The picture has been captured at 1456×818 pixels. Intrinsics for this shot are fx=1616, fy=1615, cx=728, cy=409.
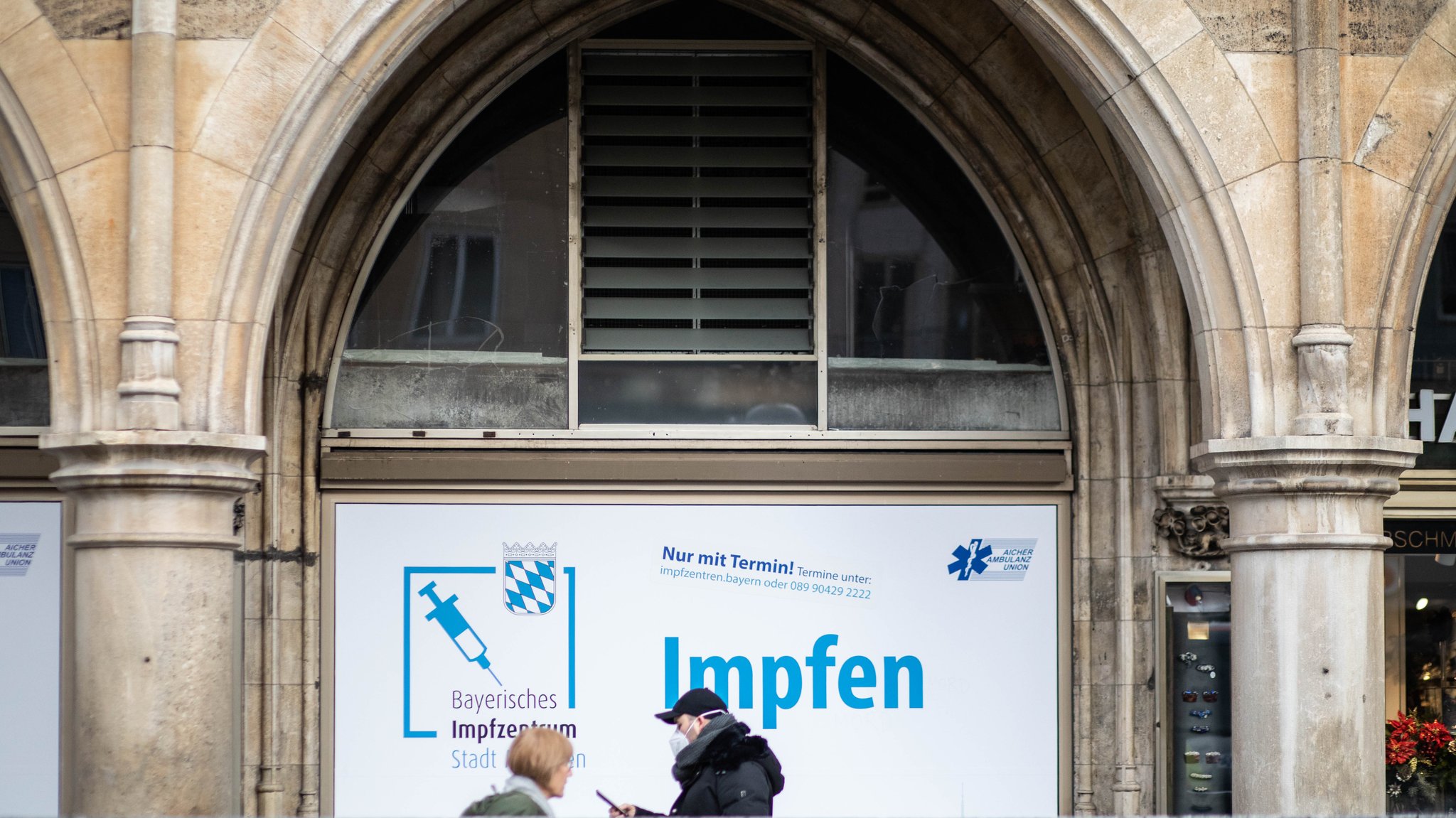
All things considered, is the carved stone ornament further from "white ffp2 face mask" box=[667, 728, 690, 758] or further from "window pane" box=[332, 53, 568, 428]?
"white ffp2 face mask" box=[667, 728, 690, 758]

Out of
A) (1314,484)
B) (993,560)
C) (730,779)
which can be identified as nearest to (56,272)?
(730,779)

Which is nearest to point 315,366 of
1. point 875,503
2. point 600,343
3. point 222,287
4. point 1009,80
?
point 600,343

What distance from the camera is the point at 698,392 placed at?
8.91m

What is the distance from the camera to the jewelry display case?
8523mm

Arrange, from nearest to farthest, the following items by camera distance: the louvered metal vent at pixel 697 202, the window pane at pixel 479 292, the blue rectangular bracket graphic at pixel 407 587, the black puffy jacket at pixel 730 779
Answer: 1. the black puffy jacket at pixel 730 779
2. the blue rectangular bracket graphic at pixel 407 587
3. the window pane at pixel 479 292
4. the louvered metal vent at pixel 697 202

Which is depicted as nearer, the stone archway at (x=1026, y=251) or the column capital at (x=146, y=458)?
the column capital at (x=146, y=458)

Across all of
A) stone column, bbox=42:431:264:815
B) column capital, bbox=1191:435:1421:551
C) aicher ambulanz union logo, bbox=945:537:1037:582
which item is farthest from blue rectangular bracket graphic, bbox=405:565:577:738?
column capital, bbox=1191:435:1421:551

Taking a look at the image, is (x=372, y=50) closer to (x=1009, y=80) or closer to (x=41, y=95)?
(x=41, y=95)

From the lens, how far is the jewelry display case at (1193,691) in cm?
852

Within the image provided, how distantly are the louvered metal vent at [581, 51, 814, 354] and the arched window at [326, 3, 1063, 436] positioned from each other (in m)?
0.01

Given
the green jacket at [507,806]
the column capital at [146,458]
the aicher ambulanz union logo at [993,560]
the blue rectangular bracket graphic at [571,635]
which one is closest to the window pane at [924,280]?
the aicher ambulanz union logo at [993,560]

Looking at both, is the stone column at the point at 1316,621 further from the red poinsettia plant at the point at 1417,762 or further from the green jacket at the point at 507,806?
the green jacket at the point at 507,806

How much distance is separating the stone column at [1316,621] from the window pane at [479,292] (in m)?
3.79

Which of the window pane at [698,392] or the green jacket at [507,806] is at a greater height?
the window pane at [698,392]
